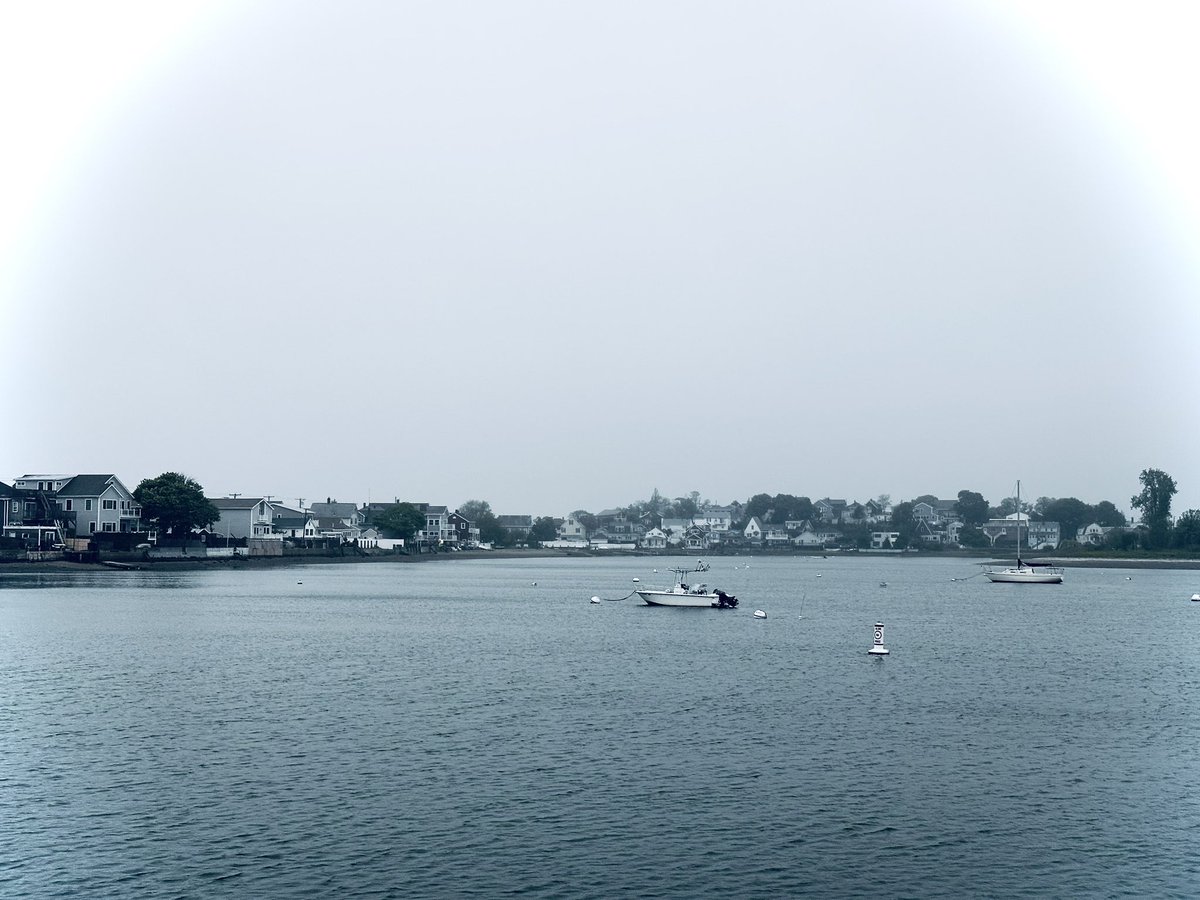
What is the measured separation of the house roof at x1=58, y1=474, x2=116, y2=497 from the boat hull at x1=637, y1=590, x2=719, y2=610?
7671cm

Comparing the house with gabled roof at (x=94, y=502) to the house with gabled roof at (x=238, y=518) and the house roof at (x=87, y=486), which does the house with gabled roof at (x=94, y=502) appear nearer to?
the house roof at (x=87, y=486)

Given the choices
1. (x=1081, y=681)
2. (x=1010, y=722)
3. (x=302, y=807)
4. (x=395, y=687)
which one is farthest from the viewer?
(x=1081, y=681)

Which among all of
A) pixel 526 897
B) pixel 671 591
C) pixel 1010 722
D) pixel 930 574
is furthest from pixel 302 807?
pixel 930 574

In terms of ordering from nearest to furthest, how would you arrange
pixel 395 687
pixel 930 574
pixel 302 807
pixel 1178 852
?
pixel 1178 852 → pixel 302 807 → pixel 395 687 → pixel 930 574

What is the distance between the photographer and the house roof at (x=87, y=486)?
130125 millimetres

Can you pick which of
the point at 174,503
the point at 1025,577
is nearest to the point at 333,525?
the point at 174,503

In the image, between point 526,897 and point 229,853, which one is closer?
point 526,897

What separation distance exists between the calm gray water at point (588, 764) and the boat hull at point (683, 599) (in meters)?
20.6

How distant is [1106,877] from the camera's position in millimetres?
20859

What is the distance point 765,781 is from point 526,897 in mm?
9686

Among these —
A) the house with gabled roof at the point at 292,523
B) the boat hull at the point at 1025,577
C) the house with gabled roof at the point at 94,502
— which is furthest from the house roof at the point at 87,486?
the boat hull at the point at 1025,577

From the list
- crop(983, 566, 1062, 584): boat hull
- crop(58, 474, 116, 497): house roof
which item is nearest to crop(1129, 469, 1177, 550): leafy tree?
crop(983, 566, 1062, 584): boat hull

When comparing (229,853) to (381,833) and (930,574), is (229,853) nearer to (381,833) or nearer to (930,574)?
(381,833)

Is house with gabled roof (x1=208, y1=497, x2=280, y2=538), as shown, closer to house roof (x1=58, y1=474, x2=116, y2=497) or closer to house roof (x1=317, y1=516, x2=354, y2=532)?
house roof (x1=58, y1=474, x2=116, y2=497)
